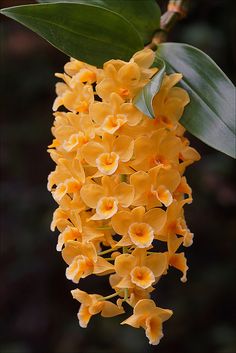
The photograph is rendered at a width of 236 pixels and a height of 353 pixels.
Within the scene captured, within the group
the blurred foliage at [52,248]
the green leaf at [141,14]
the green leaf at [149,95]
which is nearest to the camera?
the green leaf at [149,95]

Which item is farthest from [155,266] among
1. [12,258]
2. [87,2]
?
[12,258]

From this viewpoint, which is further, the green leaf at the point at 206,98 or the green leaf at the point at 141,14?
the green leaf at the point at 141,14

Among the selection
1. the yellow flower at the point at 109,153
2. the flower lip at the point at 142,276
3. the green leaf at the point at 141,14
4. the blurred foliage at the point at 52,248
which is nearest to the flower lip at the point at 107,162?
the yellow flower at the point at 109,153

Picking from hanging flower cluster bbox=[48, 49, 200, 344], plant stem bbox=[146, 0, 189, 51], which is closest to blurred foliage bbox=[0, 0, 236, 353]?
plant stem bbox=[146, 0, 189, 51]

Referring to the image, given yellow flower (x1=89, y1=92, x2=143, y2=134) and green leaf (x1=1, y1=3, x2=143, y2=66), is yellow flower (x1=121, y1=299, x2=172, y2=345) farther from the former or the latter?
green leaf (x1=1, y1=3, x2=143, y2=66)

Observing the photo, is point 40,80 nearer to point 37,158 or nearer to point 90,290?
point 37,158

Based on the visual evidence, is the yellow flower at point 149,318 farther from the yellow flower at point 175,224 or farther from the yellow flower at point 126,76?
the yellow flower at point 126,76

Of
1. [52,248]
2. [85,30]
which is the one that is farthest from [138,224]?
[52,248]
